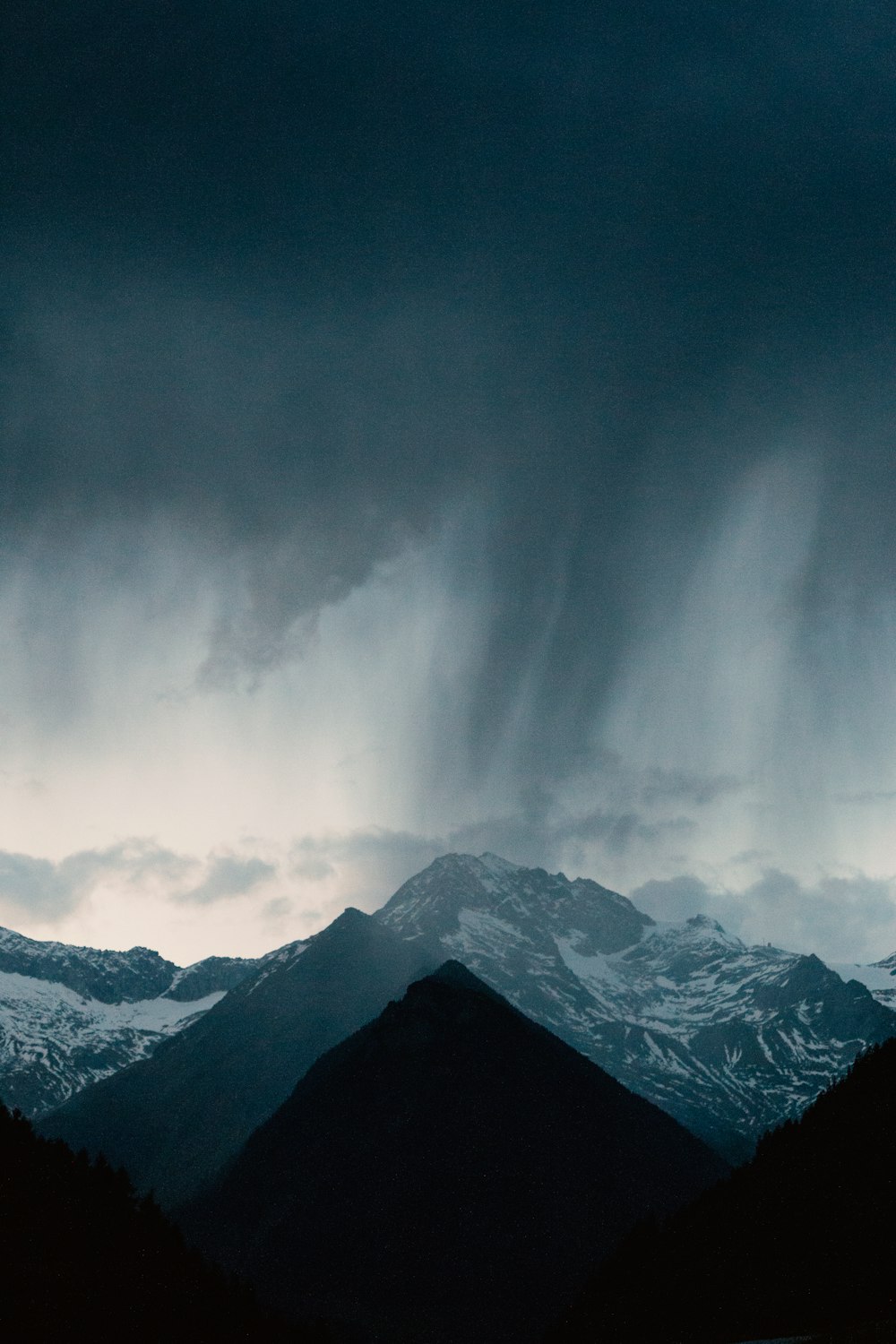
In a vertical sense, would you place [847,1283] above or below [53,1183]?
above

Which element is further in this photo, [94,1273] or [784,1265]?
[784,1265]

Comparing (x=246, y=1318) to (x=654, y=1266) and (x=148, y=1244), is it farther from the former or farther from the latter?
(x=654, y=1266)

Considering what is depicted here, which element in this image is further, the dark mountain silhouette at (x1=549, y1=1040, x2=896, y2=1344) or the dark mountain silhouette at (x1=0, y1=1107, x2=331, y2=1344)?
the dark mountain silhouette at (x1=549, y1=1040, x2=896, y2=1344)

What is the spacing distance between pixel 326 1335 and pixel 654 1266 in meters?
58.0

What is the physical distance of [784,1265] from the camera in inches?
6260

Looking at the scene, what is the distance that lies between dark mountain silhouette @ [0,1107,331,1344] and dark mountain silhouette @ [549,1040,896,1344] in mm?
53215

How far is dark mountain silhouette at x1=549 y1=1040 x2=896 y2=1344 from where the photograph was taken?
134750 millimetres

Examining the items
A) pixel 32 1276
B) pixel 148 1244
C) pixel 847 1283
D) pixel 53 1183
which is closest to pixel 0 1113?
pixel 53 1183

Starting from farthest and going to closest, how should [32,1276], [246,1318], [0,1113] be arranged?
[0,1113] < [246,1318] < [32,1276]

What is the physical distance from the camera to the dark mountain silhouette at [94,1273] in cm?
13200

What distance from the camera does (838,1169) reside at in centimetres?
18350

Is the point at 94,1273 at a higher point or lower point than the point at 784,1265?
lower

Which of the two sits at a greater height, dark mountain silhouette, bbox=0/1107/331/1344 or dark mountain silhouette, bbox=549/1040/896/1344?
dark mountain silhouette, bbox=549/1040/896/1344

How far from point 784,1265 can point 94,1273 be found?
3827 inches
